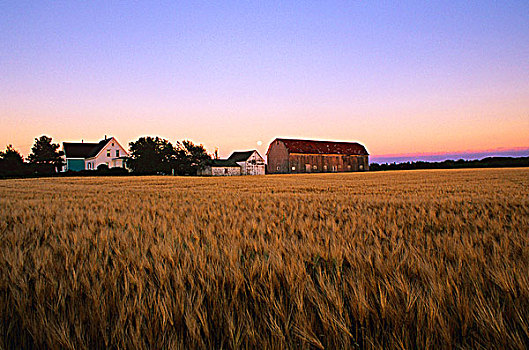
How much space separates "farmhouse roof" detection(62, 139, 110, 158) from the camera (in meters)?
64.2

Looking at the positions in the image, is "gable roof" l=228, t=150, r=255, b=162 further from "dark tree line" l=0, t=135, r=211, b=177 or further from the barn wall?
"dark tree line" l=0, t=135, r=211, b=177

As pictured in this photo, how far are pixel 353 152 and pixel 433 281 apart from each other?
270 ft

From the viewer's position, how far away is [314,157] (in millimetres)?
74188

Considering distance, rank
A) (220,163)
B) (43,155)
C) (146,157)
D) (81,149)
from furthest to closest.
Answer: (220,163), (81,149), (43,155), (146,157)

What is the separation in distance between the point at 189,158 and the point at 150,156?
26.4 feet

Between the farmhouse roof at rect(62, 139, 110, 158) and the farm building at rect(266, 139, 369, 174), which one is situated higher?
the farmhouse roof at rect(62, 139, 110, 158)

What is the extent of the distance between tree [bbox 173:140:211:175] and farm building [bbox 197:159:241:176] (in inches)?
77.7

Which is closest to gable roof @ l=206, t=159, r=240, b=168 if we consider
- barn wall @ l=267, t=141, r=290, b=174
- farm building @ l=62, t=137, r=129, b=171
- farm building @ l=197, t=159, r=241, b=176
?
farm building @ l=197, t=159, r=241, b=176

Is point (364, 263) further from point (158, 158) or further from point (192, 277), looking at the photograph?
point (158, 158)

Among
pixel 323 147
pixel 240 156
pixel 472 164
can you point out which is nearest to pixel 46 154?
pixel 240 156

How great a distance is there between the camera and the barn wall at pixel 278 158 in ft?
234

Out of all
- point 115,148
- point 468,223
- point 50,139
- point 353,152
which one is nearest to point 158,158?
point 115,148

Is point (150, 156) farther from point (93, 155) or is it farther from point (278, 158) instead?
point (278, 158)

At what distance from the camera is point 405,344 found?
1252 millimetres
